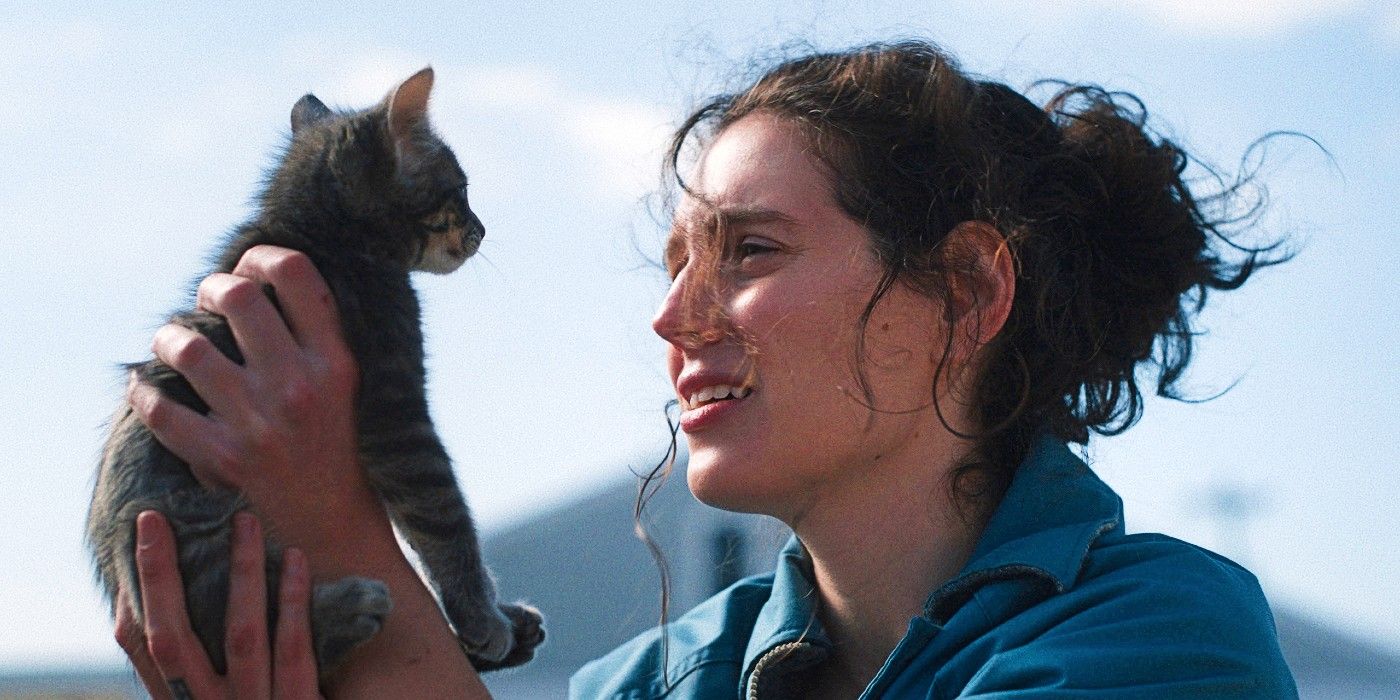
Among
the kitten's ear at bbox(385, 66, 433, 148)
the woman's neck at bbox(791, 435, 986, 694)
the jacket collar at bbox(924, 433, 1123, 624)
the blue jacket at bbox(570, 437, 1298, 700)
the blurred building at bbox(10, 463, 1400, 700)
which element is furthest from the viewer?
the blurred building at bbox(10, 463, 1400, 700)

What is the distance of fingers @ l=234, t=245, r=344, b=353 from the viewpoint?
97.9 inches

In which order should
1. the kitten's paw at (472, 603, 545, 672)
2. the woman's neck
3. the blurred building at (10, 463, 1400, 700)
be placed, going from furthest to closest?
1. the blurred building at (10, 463, 1400, 700)
2. the kitten's paw at (472, 603, 545, 672)
3. the woman's neck

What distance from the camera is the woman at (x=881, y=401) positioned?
230cm

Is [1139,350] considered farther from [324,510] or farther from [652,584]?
[652,584]

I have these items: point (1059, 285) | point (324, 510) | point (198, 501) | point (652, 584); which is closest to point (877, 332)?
point (1059, 285)

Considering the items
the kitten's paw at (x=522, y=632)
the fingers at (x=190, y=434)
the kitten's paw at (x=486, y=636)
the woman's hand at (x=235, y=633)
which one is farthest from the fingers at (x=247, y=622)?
the kitten's paw at (x=522, y=632)

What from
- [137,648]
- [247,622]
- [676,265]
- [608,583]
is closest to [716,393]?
[676,265]

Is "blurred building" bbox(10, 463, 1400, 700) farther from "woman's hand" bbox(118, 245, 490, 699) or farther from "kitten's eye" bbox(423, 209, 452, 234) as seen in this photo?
"woman's hand" bbox(118, 245, 490, 699)

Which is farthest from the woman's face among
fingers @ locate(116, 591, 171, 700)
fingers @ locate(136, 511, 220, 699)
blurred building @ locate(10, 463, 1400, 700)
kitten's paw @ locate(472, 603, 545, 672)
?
blurred building @ locate(10, 463, 1400, 700)

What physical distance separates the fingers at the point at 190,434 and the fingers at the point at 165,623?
0.38ft

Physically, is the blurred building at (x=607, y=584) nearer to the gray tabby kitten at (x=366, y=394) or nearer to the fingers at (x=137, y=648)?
the gray tabby kitten at (x=366, y=394)

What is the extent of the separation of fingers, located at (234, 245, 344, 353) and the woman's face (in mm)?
614

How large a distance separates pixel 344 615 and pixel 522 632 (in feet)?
1.68

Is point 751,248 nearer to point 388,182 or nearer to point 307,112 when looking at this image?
point 388,182
